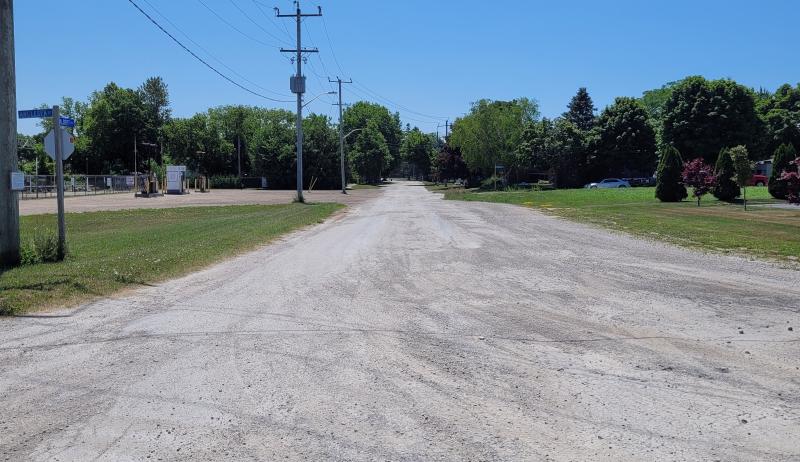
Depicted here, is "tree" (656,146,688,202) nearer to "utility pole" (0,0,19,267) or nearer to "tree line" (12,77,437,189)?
"utility pole" (0,0,19,267)

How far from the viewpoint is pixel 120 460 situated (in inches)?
150

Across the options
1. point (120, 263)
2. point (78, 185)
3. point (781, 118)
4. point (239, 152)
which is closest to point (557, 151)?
point (781, 118)

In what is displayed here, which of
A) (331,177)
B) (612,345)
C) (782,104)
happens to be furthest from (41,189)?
(782,104)

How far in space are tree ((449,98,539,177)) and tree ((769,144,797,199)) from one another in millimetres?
36034

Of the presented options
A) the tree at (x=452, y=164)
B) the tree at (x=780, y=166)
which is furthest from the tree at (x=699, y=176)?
the tree at (x=452, y=164)

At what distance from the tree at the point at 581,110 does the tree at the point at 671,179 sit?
212 ft

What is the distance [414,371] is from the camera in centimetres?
551

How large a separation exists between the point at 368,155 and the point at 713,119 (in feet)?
215

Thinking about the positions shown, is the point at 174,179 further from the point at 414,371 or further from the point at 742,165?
the point at 414,371

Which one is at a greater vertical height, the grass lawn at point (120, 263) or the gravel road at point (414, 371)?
the grass lawn at point (120, 263)

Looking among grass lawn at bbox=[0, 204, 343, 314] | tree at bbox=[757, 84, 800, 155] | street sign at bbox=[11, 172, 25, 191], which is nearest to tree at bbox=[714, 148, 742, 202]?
grass lawn at bbox=[0, 204, 343, 314]

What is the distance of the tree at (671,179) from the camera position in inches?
1503

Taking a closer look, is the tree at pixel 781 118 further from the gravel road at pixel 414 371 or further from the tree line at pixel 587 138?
the gravel road at pixel 414 371

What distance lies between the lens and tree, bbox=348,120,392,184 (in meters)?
114
